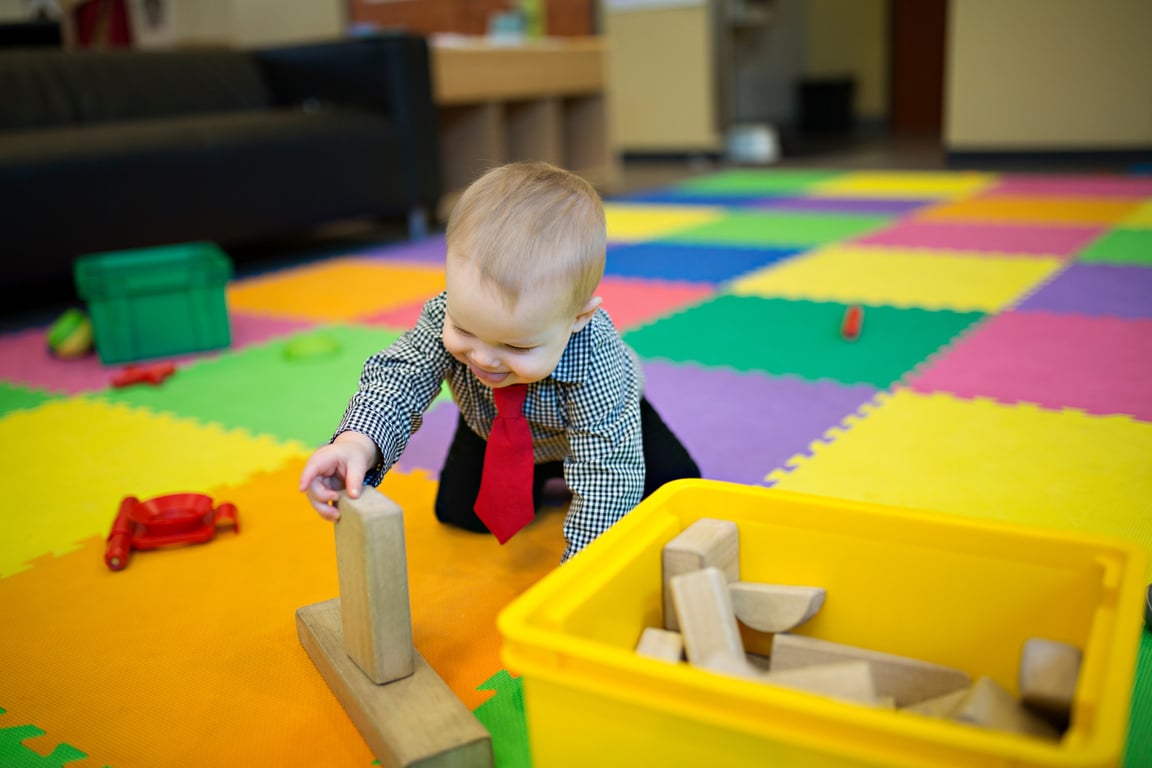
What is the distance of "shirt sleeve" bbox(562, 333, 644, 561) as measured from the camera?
1104 mm

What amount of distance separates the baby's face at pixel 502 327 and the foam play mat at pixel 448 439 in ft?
1.04

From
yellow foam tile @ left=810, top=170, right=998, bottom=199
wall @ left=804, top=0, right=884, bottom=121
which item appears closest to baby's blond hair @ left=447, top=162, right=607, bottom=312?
yellow foam tile @ left=810, top=170, right=998, bottom=199

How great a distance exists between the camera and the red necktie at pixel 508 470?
1122mm

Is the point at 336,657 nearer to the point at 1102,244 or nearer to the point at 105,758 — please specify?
the point at 105,758

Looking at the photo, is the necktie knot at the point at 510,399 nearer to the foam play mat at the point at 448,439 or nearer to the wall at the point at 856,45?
Result: the foam play mat at the point at 448,439

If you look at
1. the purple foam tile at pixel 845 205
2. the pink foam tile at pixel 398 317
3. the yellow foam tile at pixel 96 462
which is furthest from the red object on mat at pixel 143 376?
the purple foam tile at pixel 845 205

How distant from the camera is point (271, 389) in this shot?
201 centimetres

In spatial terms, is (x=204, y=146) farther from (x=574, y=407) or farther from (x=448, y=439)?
(x=574, y=407)

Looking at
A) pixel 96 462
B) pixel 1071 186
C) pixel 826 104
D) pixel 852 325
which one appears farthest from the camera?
pixel 826 104

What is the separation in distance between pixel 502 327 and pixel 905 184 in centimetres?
404

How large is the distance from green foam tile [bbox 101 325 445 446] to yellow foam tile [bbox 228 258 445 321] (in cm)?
32

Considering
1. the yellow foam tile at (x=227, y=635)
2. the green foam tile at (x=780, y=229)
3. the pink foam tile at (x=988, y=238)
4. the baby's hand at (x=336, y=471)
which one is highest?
the baby's hand at (x=336, y=471)

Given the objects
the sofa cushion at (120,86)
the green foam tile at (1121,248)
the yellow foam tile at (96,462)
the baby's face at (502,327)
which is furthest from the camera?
the sofa cushion at (120,86)

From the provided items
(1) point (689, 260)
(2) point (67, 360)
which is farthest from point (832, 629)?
(1) point (689, 260)
